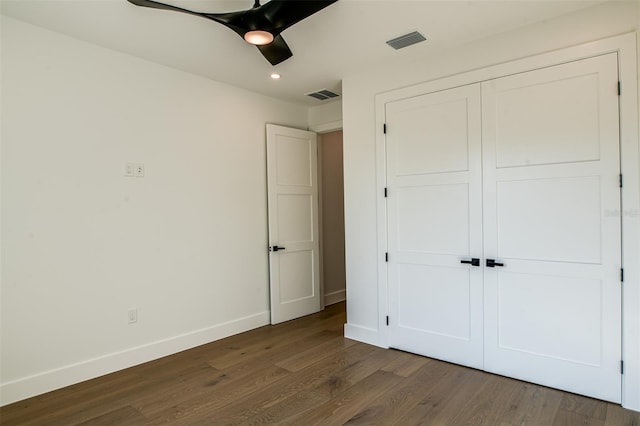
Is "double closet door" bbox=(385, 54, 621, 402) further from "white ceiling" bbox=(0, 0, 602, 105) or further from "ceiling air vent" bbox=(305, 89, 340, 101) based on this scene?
"ceiling air vent" bbox=(305, 89, 340, 101)

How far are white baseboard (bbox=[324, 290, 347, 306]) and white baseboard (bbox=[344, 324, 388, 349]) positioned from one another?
51.4 inches

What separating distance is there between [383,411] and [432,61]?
2.79 metres

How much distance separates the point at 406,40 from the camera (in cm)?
290

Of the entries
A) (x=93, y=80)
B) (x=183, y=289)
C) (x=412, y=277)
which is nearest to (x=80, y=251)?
(x=183, y=289)

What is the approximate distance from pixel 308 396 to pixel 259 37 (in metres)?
2.43

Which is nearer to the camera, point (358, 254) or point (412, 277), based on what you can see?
point (412, 277)

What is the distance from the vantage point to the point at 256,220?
416cm

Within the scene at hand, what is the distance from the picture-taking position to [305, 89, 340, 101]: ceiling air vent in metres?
4.14

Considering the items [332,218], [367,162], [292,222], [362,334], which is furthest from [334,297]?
[367,162]

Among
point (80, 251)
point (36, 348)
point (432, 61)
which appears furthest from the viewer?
point (432, 61)

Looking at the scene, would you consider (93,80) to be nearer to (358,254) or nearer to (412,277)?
(358,254)

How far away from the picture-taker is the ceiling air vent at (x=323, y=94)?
163 inches

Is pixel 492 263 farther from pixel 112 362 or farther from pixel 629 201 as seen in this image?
pixel 112 362

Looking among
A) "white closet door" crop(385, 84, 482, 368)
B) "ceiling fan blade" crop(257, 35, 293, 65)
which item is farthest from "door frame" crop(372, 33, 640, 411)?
"ceiling fan blade" crop(257, 35, 293, 65)
